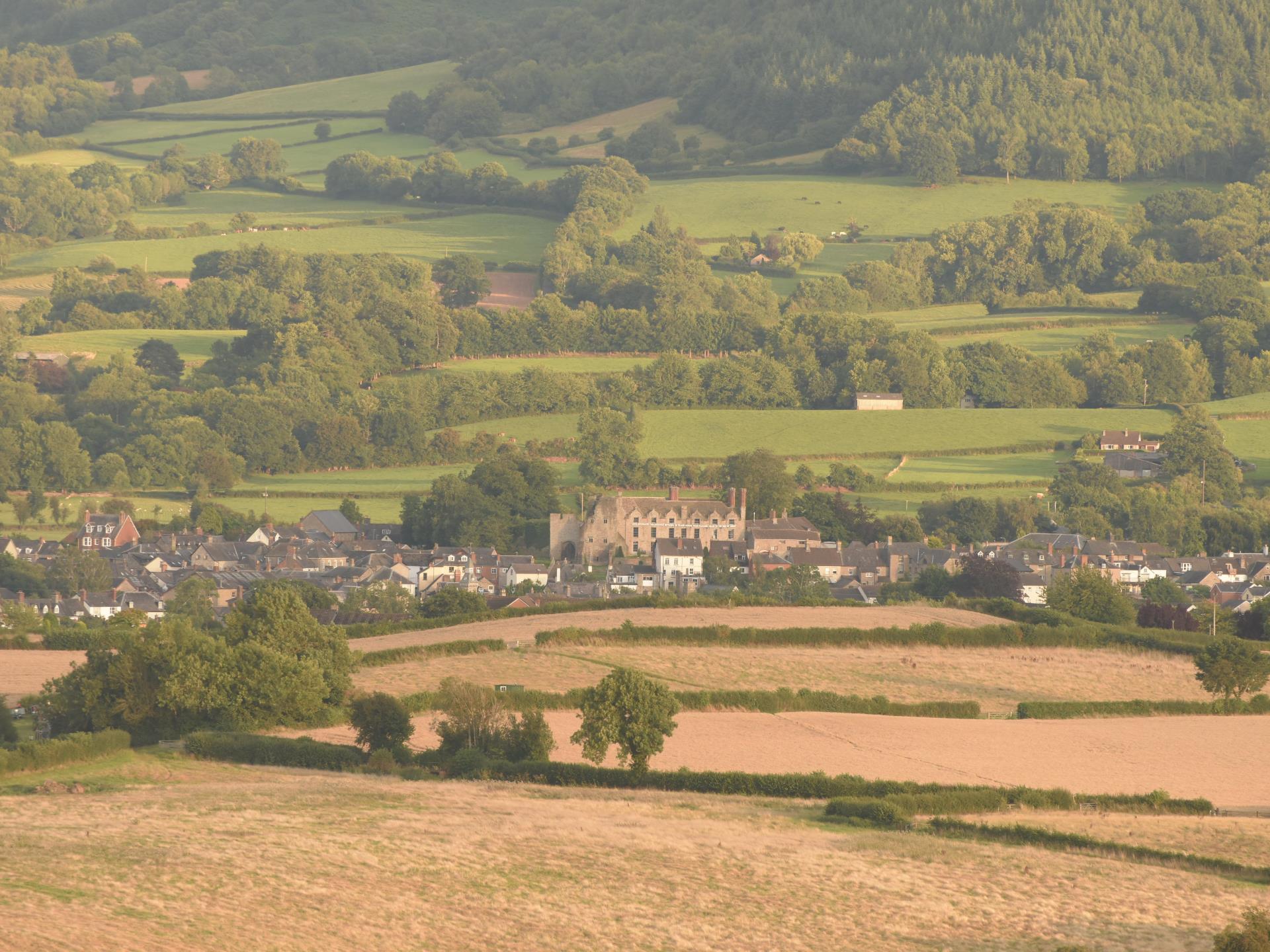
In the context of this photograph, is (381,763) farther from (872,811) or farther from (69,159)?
(69,159)

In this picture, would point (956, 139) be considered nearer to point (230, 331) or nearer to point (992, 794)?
point (230, 331)

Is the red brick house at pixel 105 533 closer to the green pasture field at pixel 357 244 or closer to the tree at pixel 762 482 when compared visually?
the tree at pixel 762 482

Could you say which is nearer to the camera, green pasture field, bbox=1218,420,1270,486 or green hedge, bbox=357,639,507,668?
green hedge, bbox=357,639,507,668

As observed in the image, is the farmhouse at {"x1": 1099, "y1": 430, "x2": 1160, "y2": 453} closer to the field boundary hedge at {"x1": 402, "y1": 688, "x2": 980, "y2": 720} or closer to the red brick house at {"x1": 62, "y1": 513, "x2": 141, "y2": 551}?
the red brick house at {"x1": 62, "y1": 513, "x2": 141, "y2": 551}

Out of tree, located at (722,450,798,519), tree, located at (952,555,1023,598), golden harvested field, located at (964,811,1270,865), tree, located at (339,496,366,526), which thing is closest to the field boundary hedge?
golden harvested field, located at (964,811,1270,865)

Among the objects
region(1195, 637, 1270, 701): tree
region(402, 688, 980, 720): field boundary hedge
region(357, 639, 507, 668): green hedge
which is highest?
region(1195, 637, 1270, 701): tree
